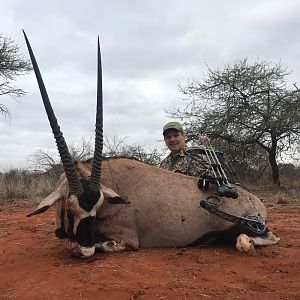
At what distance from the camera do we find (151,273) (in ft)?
12.6

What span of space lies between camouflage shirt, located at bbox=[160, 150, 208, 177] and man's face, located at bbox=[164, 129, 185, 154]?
0.08 m

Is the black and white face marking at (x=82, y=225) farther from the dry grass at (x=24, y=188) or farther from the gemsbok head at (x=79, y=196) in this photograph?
the dry grass at (x=24, y=188)

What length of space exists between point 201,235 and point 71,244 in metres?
1.50

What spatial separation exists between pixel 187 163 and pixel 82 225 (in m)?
2.62

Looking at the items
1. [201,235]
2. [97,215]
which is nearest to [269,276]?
[201,235]

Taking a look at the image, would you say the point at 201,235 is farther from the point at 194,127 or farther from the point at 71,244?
the point at 194,127

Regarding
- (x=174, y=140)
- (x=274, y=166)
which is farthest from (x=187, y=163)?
(x=274, y=166)

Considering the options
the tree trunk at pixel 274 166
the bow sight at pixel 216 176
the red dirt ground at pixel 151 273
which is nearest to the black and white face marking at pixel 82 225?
the red dirt ground at pixel 151 273

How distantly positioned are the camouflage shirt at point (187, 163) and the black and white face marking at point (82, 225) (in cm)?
217

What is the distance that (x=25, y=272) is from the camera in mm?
4066

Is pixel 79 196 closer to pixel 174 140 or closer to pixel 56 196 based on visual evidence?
pixel 56 196

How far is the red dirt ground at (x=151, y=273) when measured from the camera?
3326 mm

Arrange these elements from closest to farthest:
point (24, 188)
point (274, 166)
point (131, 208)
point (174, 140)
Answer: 1. point (131, 208)
2. point (174, 140)
3. point (24, 188)
4. point (274, 166)

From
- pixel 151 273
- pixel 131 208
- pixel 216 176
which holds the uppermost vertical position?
pixel 216 176
